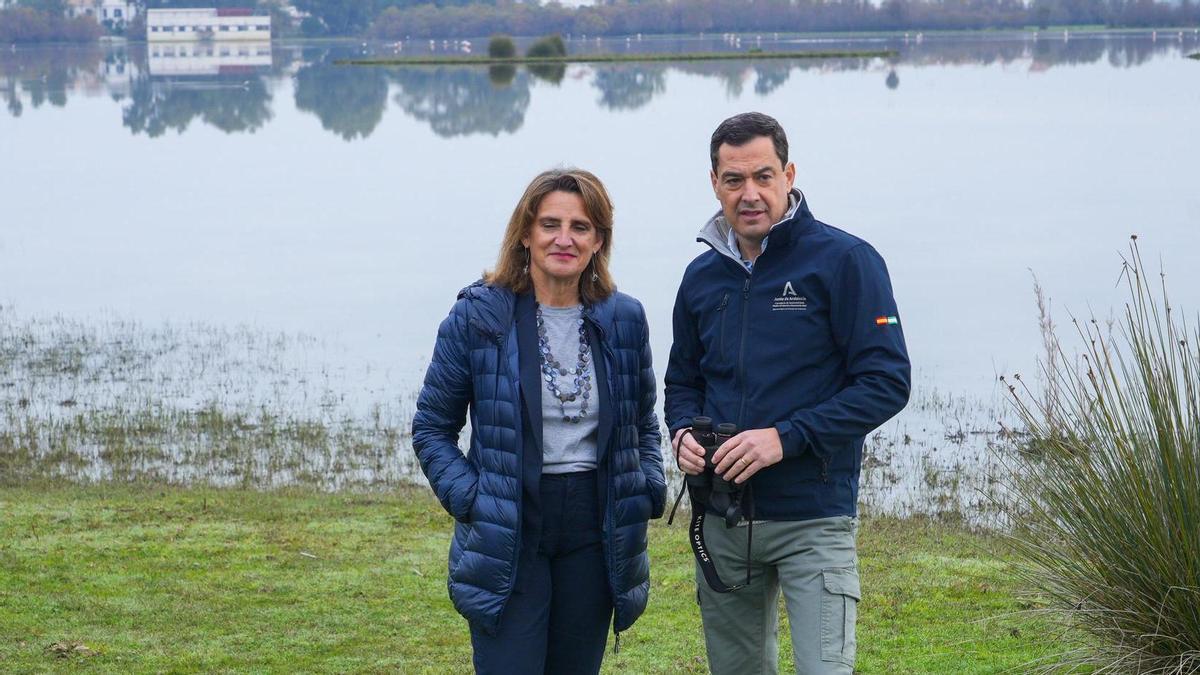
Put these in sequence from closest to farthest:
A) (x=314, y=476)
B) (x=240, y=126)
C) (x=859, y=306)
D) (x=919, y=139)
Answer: (x=859, y=306)
(x=314, y=476)
(x=919, y=139)
(x=240, y=126)

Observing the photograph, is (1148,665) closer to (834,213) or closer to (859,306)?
(859,306)

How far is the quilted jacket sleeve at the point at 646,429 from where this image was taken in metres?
4.02

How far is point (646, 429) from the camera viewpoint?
13.6 ft

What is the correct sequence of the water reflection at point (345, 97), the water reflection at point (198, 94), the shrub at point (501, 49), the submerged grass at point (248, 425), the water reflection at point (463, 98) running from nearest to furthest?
the submerged grass at point (248, 425)
the water reflection at point (463, 98)
the water reflection at point (345, 97)
the water reflection at point (198, 94)
the shrub at point (501, 49)

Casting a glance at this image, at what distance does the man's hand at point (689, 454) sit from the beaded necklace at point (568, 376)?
285 millimetres

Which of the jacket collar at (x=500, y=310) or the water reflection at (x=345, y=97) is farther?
the water reflection at (x=345, y=97)

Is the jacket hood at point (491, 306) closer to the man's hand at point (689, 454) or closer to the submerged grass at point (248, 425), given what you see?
the man's hand at point (689, 454)

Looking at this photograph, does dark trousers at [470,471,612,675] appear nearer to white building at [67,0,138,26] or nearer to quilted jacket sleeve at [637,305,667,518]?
quilted jacket sleeve at [637,305,667,518]

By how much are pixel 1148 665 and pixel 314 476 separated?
7.09m

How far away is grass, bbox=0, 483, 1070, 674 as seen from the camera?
19.5 feet

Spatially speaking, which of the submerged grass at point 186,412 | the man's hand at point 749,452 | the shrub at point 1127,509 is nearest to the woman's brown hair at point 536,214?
the man's hand at point 749,452

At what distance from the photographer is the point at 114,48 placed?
122 m

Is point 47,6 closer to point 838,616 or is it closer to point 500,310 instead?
point 500,310

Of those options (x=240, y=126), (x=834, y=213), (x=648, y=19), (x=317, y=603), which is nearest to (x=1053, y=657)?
(x=317, y=603)
